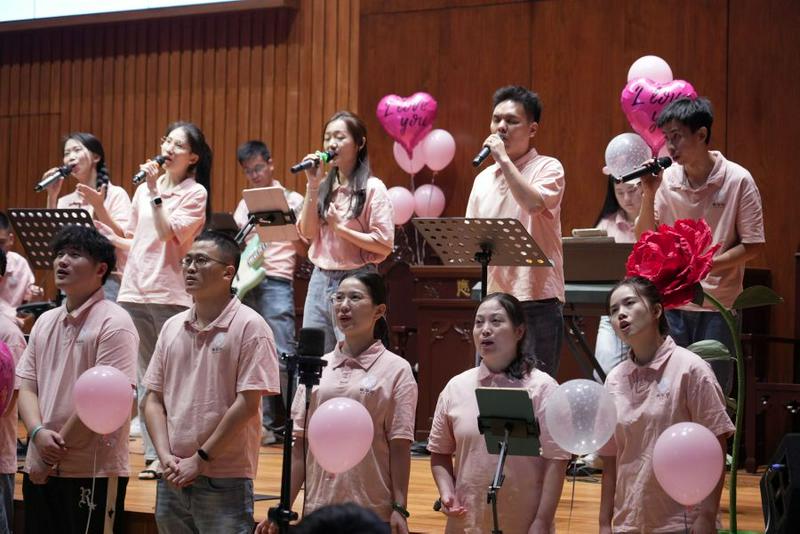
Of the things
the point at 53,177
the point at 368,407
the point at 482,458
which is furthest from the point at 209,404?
the point at 53,177

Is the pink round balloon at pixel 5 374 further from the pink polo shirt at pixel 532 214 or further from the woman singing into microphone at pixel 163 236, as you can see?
the pink polo shirt at pixel 532 214

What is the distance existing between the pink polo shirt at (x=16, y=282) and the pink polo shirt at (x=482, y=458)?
369 centimetres

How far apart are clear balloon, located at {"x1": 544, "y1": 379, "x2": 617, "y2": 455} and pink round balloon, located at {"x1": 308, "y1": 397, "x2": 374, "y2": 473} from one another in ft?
1.79

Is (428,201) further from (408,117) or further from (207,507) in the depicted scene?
(207,507)

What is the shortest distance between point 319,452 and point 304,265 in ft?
13.3

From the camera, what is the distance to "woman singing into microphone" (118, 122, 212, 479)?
17.0ft

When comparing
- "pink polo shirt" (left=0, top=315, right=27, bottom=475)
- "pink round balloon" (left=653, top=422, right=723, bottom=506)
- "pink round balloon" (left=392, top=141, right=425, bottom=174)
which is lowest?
"pink polo shirt" (left=0, top=315, right=27, bottom=475)

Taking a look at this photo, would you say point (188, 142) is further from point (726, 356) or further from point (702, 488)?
point (702, 488)

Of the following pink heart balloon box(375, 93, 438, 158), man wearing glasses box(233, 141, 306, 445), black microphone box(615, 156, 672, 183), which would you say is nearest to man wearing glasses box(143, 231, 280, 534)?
black microphone box(615, 156, 672, 183)

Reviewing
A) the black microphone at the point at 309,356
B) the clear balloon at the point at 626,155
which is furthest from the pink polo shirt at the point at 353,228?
the black microphone at the point at 309,356

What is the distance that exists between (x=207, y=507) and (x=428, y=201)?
4.24m

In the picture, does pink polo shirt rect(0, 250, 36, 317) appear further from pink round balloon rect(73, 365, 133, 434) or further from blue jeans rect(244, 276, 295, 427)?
pink round balloon rect(73, 365, 133, 434)

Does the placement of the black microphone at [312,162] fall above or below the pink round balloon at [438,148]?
below

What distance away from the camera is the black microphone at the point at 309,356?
129 inches
